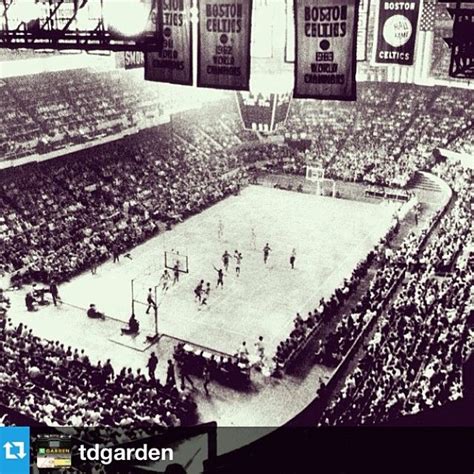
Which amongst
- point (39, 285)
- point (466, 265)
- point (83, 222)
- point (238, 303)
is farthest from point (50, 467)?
point (83, 222)

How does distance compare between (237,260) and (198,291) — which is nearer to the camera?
(198,291)

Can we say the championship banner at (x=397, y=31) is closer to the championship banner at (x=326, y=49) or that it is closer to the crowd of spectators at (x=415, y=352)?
the crowd of spectators at (x=415, y=352)

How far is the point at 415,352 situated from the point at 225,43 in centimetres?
1004

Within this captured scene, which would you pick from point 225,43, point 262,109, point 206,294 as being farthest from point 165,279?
point 262,109

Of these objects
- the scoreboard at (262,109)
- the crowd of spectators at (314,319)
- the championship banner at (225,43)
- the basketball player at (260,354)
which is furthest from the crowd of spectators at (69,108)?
the championship banner at (225,43)

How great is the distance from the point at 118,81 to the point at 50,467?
111 feet

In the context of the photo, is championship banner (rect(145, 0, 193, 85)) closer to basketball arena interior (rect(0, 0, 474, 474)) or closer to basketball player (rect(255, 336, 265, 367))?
basketball arena interior (rect(0, 0, 474, 474))

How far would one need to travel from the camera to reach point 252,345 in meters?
20.5

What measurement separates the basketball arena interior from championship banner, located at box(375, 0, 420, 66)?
17.9 inches

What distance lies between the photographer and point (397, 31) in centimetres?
2116

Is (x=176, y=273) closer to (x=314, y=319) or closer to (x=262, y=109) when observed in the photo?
(x=314, y=319)

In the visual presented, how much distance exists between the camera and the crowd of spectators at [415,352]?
15.9m

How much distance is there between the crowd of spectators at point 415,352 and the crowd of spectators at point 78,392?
13.0 feet

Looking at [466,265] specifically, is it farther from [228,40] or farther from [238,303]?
[228,40]
